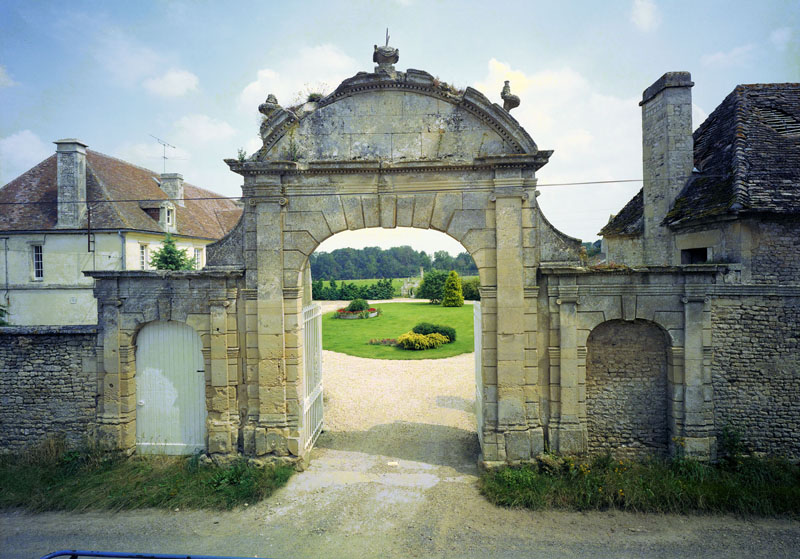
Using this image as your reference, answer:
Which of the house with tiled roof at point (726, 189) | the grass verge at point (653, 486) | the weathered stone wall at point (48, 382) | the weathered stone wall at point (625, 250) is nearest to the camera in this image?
the grass verge at point (653, 486)

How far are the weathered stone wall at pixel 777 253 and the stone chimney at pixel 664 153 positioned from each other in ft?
6.06

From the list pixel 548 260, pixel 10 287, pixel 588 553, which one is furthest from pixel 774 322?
pixel 10 287

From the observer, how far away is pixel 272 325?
24.1 feet

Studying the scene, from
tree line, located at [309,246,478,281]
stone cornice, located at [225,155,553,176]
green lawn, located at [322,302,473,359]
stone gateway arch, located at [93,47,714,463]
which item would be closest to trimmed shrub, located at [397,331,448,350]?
green lawn, located at [322,302,473,359]

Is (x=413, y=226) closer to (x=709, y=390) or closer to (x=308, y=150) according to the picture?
(x=308, y=150)

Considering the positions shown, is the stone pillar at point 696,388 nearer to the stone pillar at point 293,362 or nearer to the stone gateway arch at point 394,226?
the stone gateway arch at point 394,226

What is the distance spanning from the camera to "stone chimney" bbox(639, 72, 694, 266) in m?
8.98

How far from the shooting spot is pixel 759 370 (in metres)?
7.05

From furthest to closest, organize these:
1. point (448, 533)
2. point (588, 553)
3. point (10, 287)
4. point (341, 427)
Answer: point (10, 287), point (341, 427), point (448, 533), point (588, 553)

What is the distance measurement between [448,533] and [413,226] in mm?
4673

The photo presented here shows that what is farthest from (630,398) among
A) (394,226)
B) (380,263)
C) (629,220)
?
(380,263)

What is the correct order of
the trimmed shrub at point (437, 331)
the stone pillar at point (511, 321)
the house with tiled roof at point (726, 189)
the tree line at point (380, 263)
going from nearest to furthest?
the stone pillar at point (511, 321), the house with tiled roof at point (726, 189), the trimmed shrub at point (437, 331), the tree line at point (380, 263)

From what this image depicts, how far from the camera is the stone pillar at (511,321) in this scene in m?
7.08

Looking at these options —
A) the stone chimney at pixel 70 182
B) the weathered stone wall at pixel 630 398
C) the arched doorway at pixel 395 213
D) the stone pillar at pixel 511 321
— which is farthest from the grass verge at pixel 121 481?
the stone chimney at pixel 70 182
